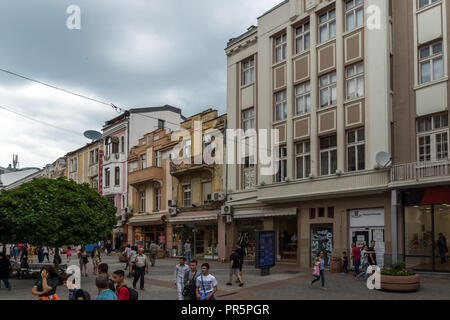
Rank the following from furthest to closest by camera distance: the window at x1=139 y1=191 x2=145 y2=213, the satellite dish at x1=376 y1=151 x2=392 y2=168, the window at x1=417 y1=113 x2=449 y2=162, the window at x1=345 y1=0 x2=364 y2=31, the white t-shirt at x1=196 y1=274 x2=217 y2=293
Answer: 1. the window at x1=139 y1=191 x2=145 y2=213
2. the window at x1=345 y1=0 x2=364 y2=31
3. the satellite dish at x1=376 y1=151 x2=392 y2=168
4. the window at x1=417 y1=113 x2=449 y2=162
5. the white t-shirt at x1=196 y1=274 x2=217 y2=293

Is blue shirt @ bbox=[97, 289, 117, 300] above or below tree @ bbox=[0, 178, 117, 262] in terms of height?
below

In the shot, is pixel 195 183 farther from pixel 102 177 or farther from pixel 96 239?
pixel 102 177

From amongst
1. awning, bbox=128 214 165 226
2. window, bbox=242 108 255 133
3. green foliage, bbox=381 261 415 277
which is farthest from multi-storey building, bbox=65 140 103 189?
green foliage, bbox=381 261 415 277

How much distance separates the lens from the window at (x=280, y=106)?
82.1 ft

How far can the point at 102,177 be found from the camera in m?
45.8

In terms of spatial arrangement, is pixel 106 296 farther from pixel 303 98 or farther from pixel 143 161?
pixel 143 161

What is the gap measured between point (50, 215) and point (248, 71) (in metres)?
16.0

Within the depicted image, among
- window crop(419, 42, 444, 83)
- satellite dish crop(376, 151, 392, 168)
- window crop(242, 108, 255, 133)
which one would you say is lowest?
satellite dish crop(376, 151, 392, 168)

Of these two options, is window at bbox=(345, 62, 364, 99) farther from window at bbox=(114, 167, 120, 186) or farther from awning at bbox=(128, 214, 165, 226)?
window at bbox=(114, 167, 120, 186)

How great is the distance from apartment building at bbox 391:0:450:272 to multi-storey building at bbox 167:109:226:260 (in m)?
12.4

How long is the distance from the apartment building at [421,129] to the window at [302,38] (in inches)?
198

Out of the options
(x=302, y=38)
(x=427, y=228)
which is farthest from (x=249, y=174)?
(x=427, y=228)

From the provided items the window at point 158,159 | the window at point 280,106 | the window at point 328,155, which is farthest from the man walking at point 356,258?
the window at point 158,159

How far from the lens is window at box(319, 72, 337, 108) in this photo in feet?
72.9
